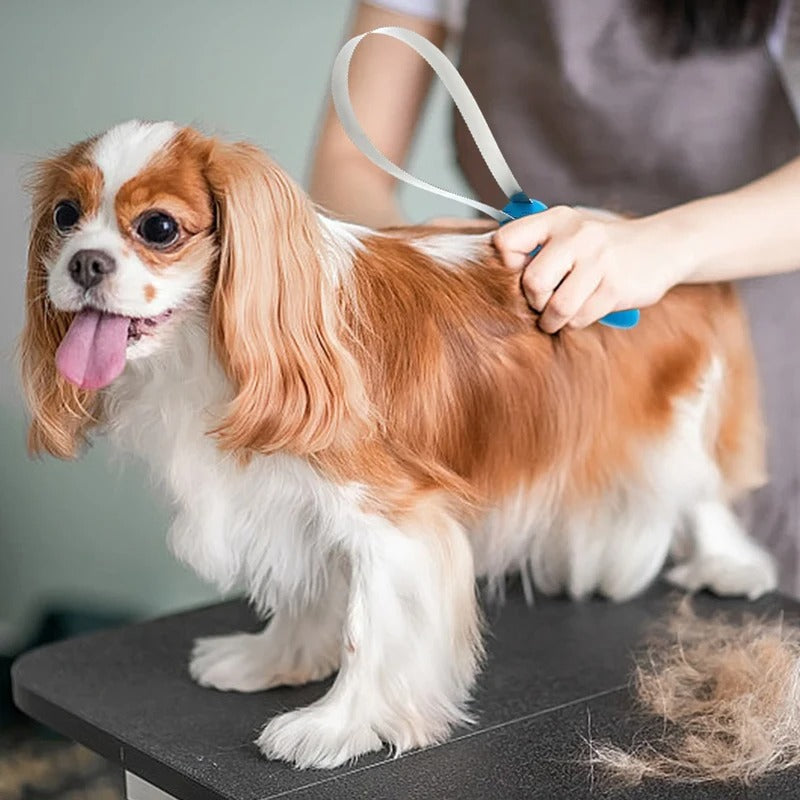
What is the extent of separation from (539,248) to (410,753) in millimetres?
445

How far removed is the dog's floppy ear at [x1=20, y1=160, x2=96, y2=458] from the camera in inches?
46.8

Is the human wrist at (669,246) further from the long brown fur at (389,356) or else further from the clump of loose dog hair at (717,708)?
the clump of loose dog hair at (717,708)

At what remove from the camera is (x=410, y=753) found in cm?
125

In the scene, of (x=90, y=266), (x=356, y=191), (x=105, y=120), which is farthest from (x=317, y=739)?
(x=105, y=120)

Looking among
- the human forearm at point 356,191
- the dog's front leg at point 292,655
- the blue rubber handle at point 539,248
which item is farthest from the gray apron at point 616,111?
the dog's front leg at point 292,655

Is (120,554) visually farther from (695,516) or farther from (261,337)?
(261,337)

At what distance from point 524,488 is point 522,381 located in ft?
0.37

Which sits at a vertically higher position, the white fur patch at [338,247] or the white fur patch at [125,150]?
the white fur patch at [125,150]

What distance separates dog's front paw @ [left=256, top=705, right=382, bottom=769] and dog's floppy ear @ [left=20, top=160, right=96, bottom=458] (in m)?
0.28

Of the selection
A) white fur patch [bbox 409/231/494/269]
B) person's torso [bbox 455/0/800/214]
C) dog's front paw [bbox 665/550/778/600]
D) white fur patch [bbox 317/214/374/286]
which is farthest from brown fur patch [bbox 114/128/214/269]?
dog's front paw [bbox 665/550/778/600]

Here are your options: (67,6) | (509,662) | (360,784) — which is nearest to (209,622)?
(509,662)

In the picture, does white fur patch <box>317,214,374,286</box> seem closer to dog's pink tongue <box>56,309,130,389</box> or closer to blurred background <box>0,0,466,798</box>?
dog's pink tongue <box>56,309,130,389</box>

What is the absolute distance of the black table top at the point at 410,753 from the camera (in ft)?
3.90

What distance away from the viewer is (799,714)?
124 cm
